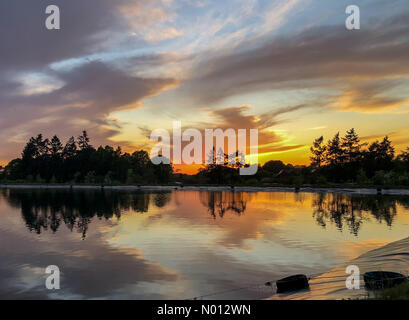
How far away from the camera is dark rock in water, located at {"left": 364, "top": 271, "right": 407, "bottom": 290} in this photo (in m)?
9.83

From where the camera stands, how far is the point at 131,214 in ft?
109

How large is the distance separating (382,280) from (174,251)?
1027 cm

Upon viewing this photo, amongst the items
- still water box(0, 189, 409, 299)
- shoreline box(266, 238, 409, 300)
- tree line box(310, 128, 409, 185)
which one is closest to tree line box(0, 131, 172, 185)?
tree line box(310, 128, 409, 185)

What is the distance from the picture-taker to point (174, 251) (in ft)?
56.6

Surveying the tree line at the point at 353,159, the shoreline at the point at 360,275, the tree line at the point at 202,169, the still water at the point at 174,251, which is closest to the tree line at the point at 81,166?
the tree line at the point at 202,169

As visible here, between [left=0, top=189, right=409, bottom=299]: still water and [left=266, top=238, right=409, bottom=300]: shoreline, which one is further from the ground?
[left=266, top=238, right=409, bottom=300]: shoreline

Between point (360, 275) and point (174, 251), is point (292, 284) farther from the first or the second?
point (174, 251)

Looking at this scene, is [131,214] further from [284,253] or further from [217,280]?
[217,280]

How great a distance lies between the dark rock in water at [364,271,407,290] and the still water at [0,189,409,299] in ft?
10.9

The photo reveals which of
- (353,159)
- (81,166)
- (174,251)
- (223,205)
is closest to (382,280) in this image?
(174,251)

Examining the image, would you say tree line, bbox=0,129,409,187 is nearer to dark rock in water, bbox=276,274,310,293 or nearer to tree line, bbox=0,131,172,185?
tree line, bbox=0,131,172,185

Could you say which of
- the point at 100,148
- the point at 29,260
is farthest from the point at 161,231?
the point at 100,148
